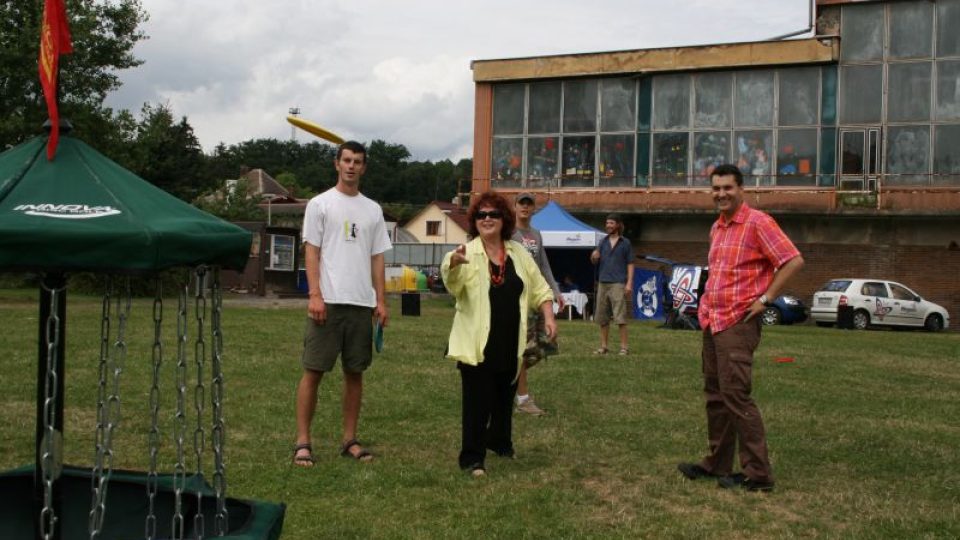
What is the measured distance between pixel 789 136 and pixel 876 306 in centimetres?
762

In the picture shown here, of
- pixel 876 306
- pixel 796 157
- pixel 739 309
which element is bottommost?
pixel 876 306

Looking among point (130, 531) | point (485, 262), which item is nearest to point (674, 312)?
point (485, 262)

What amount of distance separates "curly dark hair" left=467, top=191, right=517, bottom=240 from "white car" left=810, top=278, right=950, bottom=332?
2454cm

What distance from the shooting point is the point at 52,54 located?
3.79m

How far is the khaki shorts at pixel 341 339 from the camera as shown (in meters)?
6.71

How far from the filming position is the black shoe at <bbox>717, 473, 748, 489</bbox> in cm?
625

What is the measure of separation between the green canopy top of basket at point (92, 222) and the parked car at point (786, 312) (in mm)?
28245

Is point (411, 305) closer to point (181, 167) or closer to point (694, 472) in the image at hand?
point (694, 472)

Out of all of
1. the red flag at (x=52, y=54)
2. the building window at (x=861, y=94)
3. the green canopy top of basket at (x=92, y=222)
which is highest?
the building window at (x=861, y=94)

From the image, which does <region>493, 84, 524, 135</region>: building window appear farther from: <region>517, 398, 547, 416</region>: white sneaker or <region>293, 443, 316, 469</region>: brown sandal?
<region>293, 443, 316, 469</region>: brown sandal

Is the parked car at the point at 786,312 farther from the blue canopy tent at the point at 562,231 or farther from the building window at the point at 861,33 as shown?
the building window at the point at 861,33

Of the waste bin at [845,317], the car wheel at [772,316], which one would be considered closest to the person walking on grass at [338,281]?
the waste bin at [845,317]

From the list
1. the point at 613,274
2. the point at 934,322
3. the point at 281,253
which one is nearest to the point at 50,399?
the point at 613,274

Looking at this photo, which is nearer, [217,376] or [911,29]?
[217,376]
